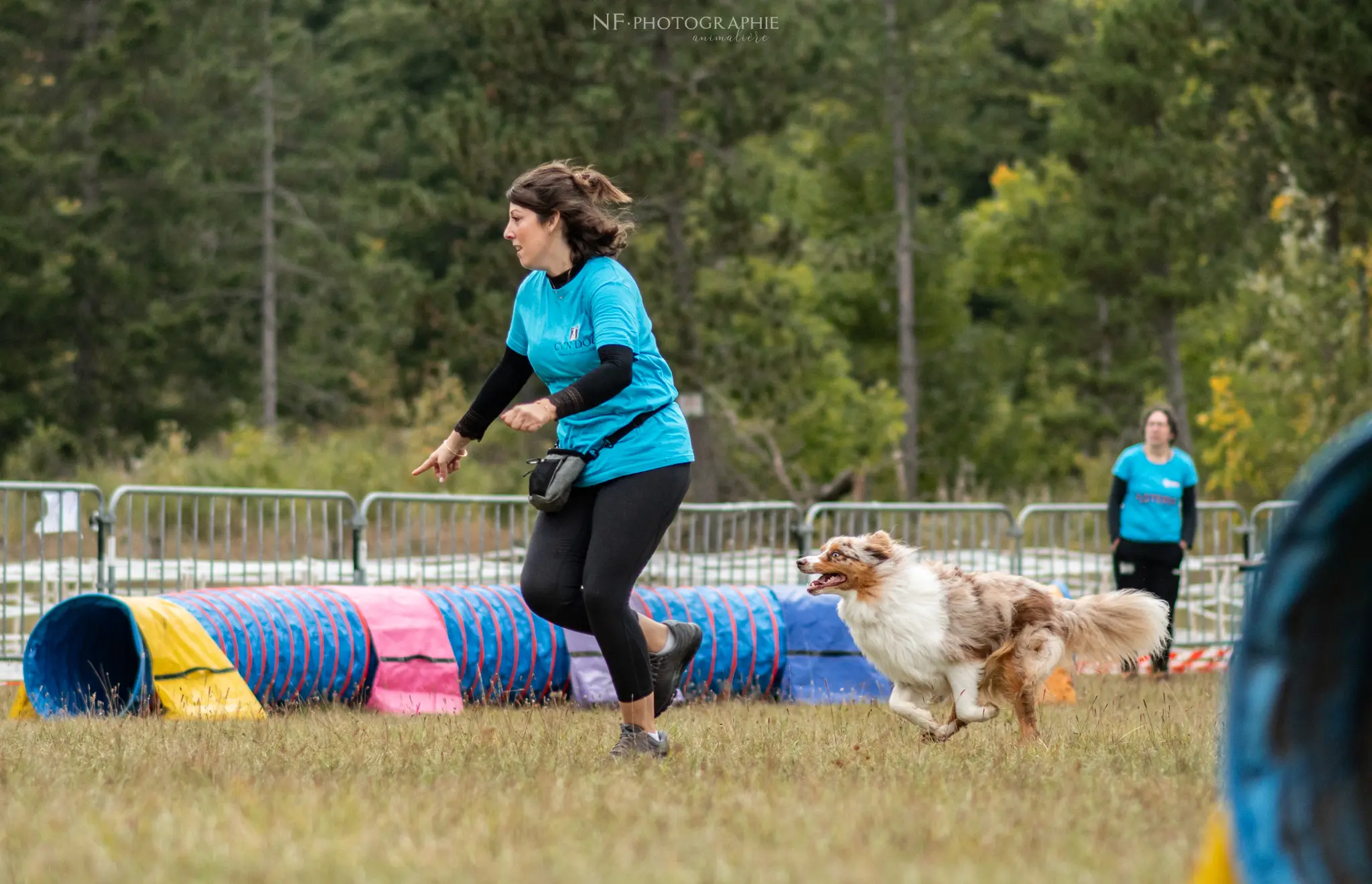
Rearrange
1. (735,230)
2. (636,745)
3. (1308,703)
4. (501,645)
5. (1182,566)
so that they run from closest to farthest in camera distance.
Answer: (1308,703), (636,745), (501,645), (1182,566), (735,230)

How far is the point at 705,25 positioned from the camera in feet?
75.3

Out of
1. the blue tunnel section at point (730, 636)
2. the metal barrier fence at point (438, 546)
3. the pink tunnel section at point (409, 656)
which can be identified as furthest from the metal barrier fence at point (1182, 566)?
the pink tunnel section at point (409, 656)

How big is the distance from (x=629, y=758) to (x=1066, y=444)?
31028 mm

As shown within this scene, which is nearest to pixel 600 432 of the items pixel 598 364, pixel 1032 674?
pixel 598 364

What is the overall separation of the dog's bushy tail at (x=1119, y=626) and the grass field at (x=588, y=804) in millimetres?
445

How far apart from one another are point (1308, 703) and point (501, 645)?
6662 mm

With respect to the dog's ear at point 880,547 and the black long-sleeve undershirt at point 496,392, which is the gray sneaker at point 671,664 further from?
the dog's ear at point 880,547

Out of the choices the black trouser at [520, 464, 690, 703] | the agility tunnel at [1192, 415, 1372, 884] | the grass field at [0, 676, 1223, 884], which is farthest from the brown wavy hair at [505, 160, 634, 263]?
the agility tunnel at [1192, 415, 1372, 884]

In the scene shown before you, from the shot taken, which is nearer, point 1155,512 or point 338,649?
point 338,649

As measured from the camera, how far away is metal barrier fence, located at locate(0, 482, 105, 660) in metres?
10.9

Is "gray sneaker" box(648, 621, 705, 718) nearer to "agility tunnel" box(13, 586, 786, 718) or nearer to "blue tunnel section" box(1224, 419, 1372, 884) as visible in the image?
"agility tunnel" box(13, 586, 786, 718)

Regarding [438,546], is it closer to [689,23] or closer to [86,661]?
[86,661]

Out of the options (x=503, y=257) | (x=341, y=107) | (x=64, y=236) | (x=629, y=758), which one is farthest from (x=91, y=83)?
(x=629, y=758)

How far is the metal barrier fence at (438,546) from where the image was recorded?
1144 centimetres
